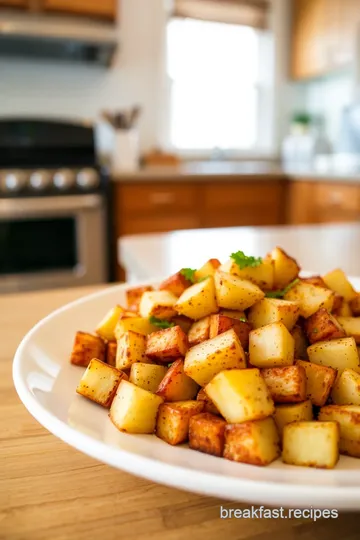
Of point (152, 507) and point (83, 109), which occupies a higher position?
point (83, 109)

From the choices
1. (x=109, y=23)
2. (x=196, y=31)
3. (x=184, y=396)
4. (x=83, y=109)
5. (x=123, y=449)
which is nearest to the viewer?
(x=123, y=449)

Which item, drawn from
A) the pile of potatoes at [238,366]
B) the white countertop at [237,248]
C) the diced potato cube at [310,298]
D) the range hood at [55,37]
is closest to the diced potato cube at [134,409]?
the pile of potatoes at [238,366]

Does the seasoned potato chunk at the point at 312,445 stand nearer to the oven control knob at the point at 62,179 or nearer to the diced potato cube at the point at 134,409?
the diced potato cube at the point at 134,409

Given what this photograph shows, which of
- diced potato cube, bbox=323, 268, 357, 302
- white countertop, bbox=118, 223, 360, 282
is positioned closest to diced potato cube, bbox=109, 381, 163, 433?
diced potato cube, bbox=323, 268, 357, 302

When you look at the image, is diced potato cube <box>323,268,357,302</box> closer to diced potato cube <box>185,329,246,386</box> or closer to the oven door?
diced potato cube <box>185,329,246,386</box>

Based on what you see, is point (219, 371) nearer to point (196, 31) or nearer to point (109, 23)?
point (109, 23)

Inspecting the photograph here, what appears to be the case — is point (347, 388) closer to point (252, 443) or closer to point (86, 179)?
point (252, 443)

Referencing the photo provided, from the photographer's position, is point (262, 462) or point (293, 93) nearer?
point (262, 462)

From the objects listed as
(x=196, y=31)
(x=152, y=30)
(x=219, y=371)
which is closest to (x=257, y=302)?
(x=219, y=371)
